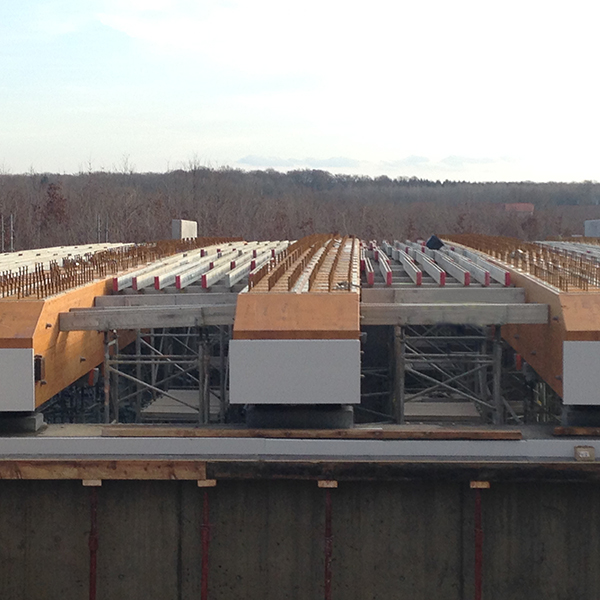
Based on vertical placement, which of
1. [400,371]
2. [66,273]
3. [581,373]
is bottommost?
[400,371]

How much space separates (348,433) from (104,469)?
492 centimetres

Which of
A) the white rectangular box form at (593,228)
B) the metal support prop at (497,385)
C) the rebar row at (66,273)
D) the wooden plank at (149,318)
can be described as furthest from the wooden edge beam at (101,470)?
the white rectangular box form at (593,228)

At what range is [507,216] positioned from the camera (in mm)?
142750

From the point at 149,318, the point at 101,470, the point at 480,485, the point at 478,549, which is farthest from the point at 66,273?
the point at 478,549

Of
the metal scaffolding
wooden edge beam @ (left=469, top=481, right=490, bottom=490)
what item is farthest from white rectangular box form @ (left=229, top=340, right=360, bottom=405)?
wooden edge beam @ (left=469, top=481, right=490, bottom=490)

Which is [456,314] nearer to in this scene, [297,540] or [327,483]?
[327,483]

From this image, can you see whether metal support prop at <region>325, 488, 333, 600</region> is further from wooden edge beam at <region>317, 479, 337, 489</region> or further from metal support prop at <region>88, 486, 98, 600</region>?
metal support prop at <region>88, 486, 98, 600</region>

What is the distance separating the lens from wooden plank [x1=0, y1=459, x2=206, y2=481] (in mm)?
14766

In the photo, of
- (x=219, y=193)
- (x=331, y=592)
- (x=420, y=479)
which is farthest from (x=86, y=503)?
(x=219, y=193)

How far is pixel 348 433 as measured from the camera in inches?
613

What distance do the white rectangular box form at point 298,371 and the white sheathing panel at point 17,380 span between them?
4.32 meters

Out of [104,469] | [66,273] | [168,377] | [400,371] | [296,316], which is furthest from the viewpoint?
[168,377]

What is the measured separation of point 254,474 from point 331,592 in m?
2.83

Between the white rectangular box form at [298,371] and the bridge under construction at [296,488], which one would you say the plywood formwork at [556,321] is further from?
the white rectangular box form at [298,371]
